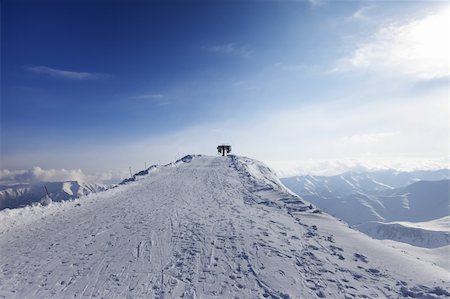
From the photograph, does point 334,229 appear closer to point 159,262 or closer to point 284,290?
point 284,290

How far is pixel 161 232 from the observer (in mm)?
17094

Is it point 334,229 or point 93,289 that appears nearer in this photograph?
point 93,289

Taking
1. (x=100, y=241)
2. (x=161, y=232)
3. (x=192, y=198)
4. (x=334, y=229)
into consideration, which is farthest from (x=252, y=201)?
(x=100, y=241)

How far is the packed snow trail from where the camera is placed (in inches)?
436

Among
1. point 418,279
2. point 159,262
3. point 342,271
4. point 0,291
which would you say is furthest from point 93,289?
point 418,279

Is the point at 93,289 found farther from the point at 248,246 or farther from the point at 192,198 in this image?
the point at 192,198

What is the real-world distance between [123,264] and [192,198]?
→ 13.5 metres

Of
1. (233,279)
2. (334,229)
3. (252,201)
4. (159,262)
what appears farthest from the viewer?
(252,201)

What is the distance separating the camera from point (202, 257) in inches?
529

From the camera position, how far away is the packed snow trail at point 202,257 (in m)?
11.1

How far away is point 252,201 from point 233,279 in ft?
45.2

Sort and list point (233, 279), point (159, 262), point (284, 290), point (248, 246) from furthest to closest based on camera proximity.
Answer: point (248, 246) → point (159, 262) → point (233, 279) → point (284, 290)

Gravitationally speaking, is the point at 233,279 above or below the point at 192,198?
below

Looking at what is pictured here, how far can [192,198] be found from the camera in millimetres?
26578
